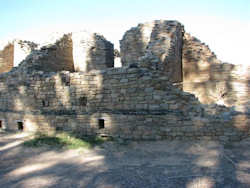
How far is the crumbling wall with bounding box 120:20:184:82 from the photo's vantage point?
311 inches

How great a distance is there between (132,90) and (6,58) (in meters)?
Result: 10.6

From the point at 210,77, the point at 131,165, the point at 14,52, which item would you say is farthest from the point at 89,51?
the point at 131,165

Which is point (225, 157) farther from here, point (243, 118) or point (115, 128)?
point (115, 128)

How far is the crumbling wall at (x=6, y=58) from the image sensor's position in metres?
13.1

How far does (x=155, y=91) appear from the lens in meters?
6.29

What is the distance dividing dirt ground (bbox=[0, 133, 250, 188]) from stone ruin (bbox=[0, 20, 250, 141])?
0.58m

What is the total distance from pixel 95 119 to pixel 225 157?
13.2 ft

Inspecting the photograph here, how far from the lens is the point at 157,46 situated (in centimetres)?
830

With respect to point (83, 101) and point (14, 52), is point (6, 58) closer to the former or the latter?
point (14, 52)

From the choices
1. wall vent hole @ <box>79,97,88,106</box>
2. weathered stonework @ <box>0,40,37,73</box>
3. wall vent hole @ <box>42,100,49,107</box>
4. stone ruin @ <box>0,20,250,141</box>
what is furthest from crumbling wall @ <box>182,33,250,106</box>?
weathered stonework @ <box>0,40,37,73</box>

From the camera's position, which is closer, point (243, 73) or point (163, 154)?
point (163, 154)

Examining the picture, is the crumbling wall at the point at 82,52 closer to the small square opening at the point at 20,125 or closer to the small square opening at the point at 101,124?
the small square opening at the point at 20,125

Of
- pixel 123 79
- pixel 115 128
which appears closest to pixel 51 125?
pixel 115 128

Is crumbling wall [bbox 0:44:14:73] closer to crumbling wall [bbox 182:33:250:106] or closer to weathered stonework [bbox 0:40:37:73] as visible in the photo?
weathered stonework [bbox 0:40:37:73]
